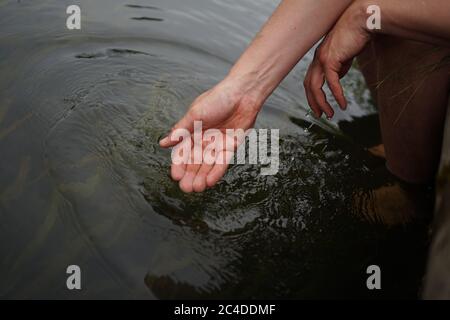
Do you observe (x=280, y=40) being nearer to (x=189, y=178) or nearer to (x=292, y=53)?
(x=292, y=53)

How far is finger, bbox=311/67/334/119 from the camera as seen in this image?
8.26 ft

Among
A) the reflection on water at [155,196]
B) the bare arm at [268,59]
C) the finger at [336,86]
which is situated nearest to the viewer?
the reflection on water at [155,196]

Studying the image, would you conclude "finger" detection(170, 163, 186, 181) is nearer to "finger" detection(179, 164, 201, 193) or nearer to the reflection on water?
"finger" detection(179, 164, 201, 193)

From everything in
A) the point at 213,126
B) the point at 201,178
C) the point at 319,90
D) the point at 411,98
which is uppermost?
the point at 319,90

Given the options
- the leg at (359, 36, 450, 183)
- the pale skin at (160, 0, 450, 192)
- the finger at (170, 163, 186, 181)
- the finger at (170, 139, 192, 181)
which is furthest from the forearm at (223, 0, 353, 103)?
the finger at (170, 163, 186, 181)

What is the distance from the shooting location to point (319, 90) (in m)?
2.52

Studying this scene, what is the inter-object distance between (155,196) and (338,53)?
117 cm

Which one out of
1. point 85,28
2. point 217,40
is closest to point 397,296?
A: point 217,40

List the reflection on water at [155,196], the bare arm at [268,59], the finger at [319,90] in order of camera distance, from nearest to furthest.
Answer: the reflection on water at [155,196], the bare arm at [268,59], the finger at [319,90]

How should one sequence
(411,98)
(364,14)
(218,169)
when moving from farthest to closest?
(411,98) < (364,14) < (218,169)

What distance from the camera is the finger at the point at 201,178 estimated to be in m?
2.11

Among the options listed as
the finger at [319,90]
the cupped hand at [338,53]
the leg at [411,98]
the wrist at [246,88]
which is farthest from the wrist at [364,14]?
the wrist at [246,88]

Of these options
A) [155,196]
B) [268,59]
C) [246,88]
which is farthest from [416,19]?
[155,196]

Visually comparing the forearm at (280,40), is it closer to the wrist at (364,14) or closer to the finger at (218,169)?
the wrist at (364,14)
